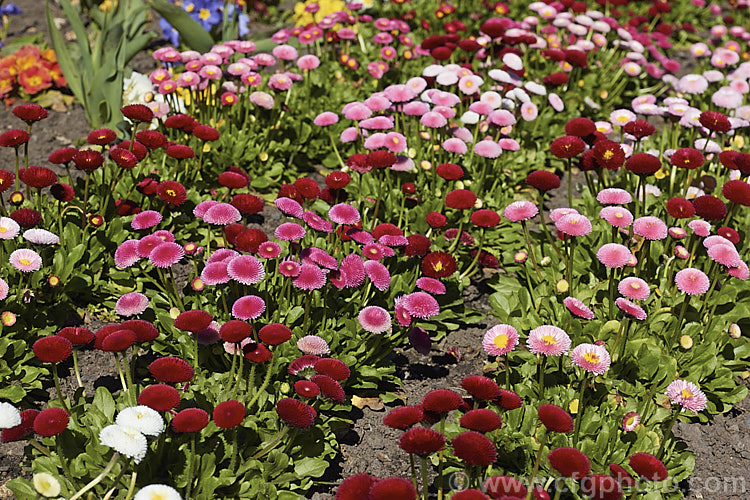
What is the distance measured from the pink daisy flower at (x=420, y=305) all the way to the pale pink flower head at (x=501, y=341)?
0.34 metres

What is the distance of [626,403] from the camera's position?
315 centimetres

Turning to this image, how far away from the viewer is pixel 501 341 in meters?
2.79

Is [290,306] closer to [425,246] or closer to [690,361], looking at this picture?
[425,246]

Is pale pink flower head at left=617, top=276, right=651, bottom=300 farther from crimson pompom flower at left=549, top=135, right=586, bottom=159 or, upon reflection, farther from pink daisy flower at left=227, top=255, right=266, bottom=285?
pink daisy flower at left=227, top=255, right=266, bottom=285

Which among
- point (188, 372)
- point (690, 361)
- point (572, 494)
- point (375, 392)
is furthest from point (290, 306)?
point (690, 361)

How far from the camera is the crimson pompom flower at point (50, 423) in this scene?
7.22ft

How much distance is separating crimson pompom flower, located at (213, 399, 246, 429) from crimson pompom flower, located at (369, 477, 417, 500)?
1.80 feet

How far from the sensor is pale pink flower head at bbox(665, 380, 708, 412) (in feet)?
8.57

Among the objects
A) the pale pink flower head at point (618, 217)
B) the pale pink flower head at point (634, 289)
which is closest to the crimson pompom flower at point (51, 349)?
the pale pink flower head at point (634, 289)

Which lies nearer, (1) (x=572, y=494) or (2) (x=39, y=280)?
(1) (x=572, y=494)

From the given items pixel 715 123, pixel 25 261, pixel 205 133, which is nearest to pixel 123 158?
pixel 205 133

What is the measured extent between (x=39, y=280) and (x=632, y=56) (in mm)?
5001

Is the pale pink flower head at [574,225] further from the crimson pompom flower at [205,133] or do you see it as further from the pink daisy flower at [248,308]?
the crimson pompom flower at [205,133]

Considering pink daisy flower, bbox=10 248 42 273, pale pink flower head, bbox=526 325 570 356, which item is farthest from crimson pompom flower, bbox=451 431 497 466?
pink daisy flower, bbox=10 248 42 273
